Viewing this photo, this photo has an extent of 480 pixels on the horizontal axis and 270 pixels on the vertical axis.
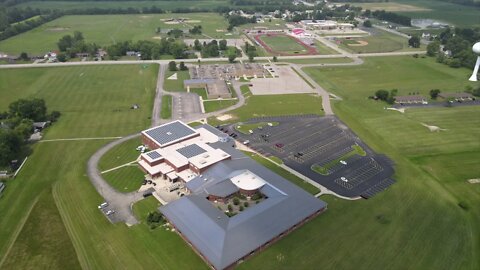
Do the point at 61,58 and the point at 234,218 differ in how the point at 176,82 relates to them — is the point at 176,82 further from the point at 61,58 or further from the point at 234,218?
the point at 234,218

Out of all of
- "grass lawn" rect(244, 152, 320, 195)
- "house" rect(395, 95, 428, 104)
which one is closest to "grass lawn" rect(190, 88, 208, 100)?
"grass lawn" rect(244, 152, 320, 195)

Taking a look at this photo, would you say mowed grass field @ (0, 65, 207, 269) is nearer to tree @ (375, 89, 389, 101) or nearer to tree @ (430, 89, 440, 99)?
tree @ (375, 89, 389, 101)

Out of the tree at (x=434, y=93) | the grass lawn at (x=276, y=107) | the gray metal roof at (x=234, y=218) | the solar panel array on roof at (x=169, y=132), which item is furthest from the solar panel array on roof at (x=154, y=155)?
the tree at (x=434, y=93)

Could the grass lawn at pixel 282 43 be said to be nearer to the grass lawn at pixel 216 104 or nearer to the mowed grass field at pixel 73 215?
the grass lawn at pixel 216 104

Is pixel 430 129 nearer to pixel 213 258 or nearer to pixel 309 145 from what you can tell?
pixel 309 145

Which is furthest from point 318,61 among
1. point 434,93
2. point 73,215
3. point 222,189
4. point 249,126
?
point 73,215

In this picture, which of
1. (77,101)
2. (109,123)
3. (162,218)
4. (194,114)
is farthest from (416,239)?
(77,101)
